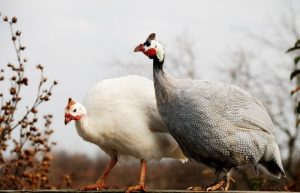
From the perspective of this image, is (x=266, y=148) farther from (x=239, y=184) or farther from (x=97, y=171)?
(x=97, y=171)

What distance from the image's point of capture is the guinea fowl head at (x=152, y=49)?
3.98 metres

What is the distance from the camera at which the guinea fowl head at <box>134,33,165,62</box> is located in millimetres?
3984

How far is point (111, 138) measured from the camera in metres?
4.10

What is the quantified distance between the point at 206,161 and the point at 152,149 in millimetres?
411

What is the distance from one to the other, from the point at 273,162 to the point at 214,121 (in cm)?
59

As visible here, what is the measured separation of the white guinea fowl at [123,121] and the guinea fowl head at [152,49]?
35cm

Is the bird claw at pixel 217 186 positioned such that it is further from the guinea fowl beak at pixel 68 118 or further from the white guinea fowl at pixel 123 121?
the guinea fowl beak at pixel 68 118

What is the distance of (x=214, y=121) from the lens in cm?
376

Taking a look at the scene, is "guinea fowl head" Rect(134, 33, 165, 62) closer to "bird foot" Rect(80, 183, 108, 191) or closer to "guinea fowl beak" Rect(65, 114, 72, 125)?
"guinea fowl beak" Rect(65, 114, 72, 125)

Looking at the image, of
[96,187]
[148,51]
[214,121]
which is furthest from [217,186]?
[148,51]

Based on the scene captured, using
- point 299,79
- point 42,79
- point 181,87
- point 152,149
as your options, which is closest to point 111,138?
point 152,149

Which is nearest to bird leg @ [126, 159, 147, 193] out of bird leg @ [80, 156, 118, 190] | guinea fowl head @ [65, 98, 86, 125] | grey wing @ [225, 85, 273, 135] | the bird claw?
bird leg @ [80, 156, 118, 190]

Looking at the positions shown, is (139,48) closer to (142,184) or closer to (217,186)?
(142,184)

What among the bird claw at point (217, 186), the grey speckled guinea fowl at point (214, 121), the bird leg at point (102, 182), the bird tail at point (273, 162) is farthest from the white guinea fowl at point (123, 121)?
the bird tail at point (273, 162)
